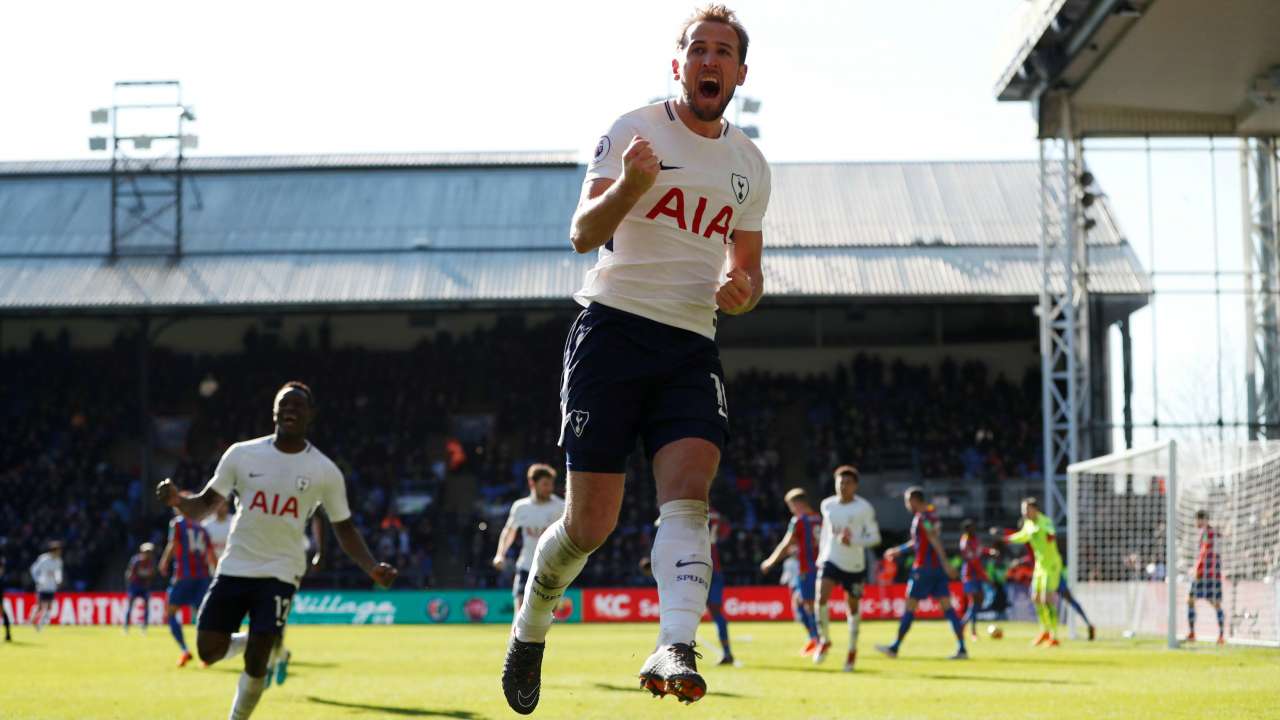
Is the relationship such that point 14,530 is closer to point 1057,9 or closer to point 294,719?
point 1057,9

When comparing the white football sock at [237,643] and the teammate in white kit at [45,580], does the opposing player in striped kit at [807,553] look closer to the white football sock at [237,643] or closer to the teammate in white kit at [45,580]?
the white football sock at [237,643]

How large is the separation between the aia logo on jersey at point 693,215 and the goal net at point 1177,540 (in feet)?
61.8

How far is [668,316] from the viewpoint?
620 centimetres

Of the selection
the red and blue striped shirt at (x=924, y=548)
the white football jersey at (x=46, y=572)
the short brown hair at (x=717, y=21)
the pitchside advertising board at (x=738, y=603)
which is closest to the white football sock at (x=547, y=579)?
the short brown hair at (x=717, y=21)

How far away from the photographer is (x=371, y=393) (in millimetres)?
47812

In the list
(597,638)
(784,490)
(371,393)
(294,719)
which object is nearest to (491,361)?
(371,393)

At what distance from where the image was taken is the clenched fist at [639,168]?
561cm

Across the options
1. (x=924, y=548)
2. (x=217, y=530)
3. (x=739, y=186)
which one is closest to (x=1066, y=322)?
(x=924, y=548)

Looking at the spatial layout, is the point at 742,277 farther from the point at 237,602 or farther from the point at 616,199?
the point at 237,602

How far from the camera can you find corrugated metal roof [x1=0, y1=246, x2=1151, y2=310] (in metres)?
43.8

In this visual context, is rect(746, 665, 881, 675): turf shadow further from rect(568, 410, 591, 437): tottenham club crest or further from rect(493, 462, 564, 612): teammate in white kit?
rect(568, 410, 591, 437): tottenham club crest

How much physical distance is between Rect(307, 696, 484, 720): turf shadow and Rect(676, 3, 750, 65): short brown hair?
7487 millimetres

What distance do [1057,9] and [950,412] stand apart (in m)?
17.3

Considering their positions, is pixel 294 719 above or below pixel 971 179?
below
